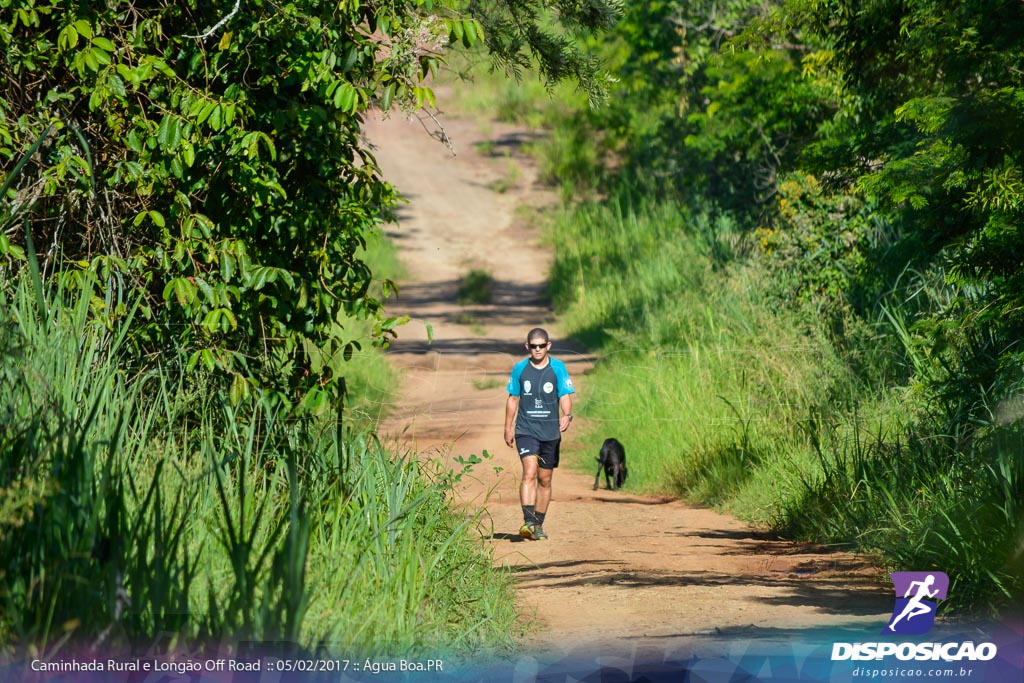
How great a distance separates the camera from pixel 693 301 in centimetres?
1584

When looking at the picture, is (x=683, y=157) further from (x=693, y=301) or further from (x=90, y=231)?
(x=90, y=231)

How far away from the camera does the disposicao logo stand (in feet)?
19.2

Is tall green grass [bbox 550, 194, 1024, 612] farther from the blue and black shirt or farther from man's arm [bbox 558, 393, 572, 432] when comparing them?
the blue and black shirt

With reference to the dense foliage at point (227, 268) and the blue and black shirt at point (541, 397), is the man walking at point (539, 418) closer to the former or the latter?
the blue and black shirt at point (541, 397)

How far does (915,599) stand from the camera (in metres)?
6.73

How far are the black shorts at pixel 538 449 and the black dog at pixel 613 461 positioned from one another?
231 centimetres

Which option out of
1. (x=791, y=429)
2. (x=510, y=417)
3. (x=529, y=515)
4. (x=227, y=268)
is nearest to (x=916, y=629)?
(x=529, y=515)

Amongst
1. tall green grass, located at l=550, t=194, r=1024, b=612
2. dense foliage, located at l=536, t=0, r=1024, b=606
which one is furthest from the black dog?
dense foliage, located at l=536, t=0, r=1024, b=606

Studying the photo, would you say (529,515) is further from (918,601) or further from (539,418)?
(918,601)

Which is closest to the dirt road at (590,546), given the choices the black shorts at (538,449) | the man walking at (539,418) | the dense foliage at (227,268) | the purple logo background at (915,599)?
the purple logo background at (915,599)

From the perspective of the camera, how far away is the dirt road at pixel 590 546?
21.9ft

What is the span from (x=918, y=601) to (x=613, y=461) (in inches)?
210

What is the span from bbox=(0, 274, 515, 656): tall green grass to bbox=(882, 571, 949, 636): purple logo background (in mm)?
2034

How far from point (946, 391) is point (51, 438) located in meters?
6.09
